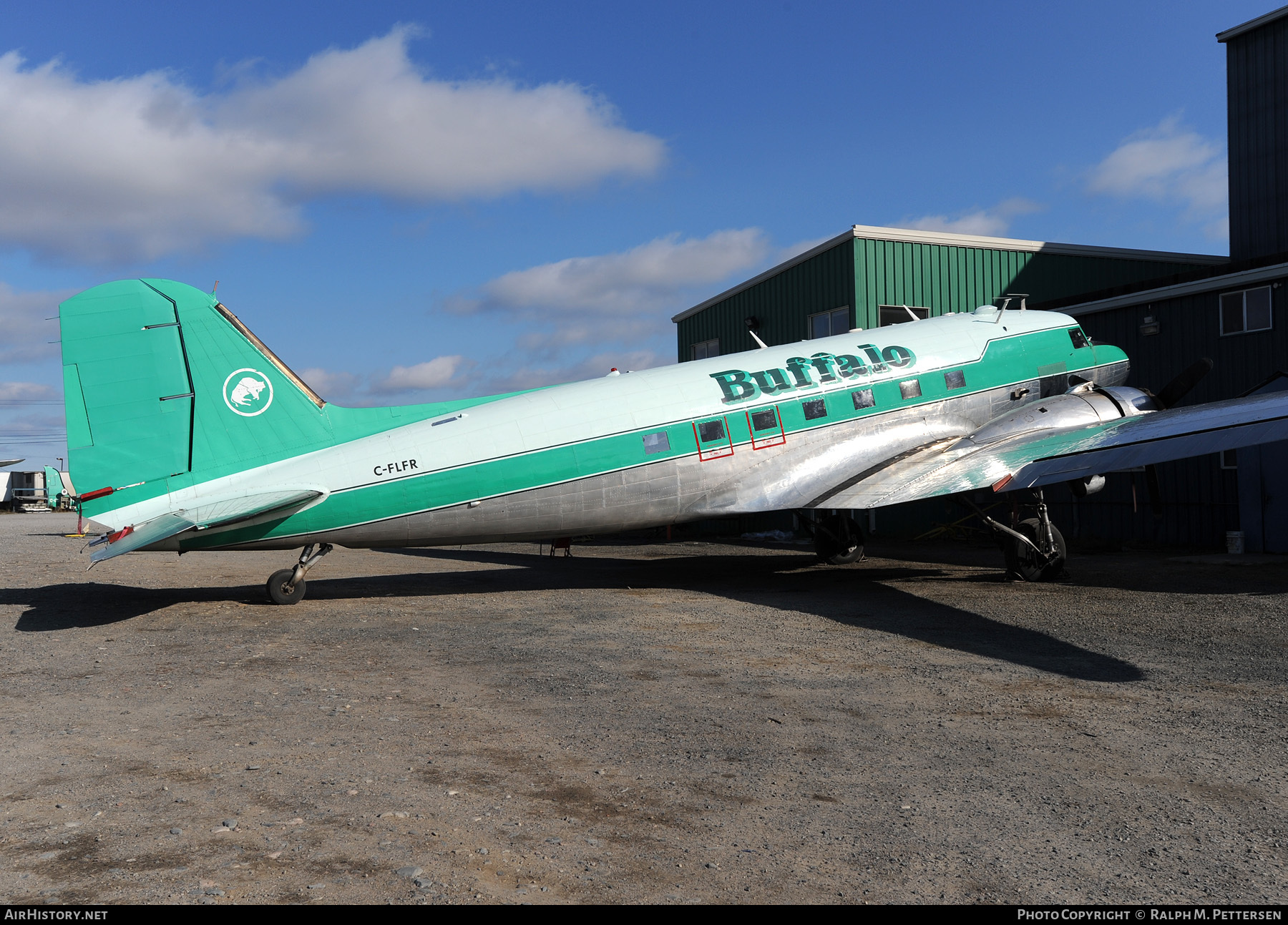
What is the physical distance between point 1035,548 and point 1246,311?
32.8 ft

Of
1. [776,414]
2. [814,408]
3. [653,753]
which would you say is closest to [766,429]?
[776,414]

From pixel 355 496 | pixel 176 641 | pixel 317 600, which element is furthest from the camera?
pixel 317 600

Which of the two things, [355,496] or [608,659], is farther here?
[355,496]

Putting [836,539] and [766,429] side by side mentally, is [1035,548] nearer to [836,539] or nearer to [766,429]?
[836,539]

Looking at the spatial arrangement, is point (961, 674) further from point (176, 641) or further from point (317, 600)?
point (317, 600)

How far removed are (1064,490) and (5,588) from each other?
23146 mm

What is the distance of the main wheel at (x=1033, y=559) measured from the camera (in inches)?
552

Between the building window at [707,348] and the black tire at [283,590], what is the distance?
21.7m

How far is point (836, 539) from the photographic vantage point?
1758cm

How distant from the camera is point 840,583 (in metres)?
14.9

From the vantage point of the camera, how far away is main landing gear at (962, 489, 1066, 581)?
14.0m

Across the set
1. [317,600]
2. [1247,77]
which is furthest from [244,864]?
[1247,77]

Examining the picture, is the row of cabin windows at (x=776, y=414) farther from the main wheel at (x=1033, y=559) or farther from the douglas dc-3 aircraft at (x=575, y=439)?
the main wheel at (x=1033, y=559)

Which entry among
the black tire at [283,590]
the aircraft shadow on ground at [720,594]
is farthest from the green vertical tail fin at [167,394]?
the aircraft shadow on ground at [720,594]
